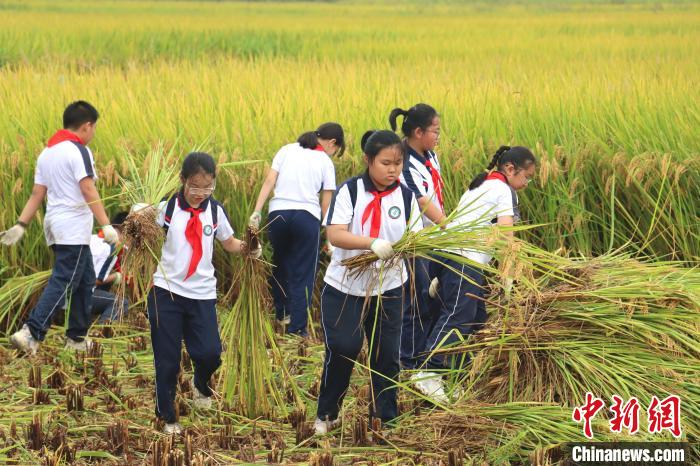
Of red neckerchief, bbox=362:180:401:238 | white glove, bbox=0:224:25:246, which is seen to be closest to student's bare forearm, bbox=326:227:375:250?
red neckerchief, bbox=362:180:401:238

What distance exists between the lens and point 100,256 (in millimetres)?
6629

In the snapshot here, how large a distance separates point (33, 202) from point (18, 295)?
0.69 meters

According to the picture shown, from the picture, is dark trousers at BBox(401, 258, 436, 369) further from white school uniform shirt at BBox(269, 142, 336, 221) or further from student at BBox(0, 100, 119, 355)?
student at BBox(0, 100, 119, 355)

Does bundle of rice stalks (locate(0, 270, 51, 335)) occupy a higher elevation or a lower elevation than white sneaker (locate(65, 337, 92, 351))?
higher

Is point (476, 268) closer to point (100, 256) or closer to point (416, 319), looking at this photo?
point (416, 319)

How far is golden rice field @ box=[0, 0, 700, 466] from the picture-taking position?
4.26 m

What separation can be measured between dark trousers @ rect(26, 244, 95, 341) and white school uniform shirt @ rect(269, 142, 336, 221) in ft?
4.32

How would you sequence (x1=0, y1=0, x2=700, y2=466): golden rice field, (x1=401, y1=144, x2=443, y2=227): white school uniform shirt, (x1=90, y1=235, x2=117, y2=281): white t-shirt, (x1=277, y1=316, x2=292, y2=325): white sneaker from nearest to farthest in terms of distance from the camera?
(x1=0, y1=0, x2=700, y2=466): golden rice field, (x1=401, y1=144, x2=443, y2=227): white school uniform shirt, (x1=90, y1=235, x2=117, y2=281): white t-shirt, (x1=277, y1=316, x2=292, y2=325): white sneaker

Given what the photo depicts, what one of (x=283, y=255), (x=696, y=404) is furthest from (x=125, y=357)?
(x=696, y=404)

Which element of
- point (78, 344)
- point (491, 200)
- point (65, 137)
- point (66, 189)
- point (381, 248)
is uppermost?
point (65, 137)

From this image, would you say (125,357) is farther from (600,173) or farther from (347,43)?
(347,43)

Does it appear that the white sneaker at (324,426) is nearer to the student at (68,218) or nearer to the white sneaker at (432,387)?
the white sneaker at (432,387)

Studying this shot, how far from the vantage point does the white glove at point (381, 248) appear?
4.13 metres

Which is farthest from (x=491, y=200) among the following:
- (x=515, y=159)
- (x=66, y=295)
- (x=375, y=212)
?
(x=66, y=295)
